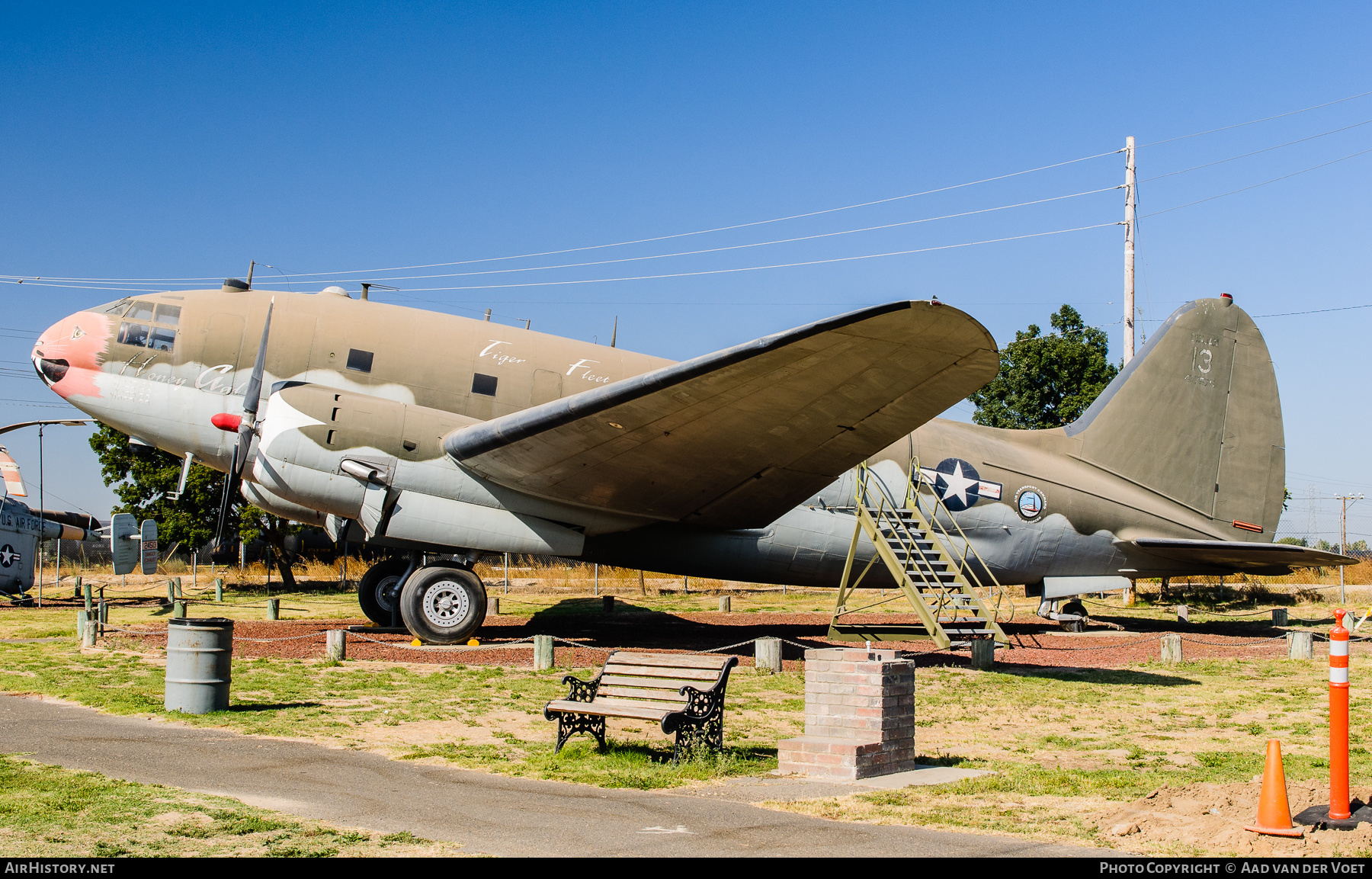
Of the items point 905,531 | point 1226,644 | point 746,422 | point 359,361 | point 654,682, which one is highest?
point 359,361

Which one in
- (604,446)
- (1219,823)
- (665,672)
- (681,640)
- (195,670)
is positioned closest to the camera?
(1219,823)

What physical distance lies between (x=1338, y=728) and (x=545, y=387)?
42.9 ft

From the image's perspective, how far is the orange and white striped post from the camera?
5.73 m

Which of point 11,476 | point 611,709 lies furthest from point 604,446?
point 11,476

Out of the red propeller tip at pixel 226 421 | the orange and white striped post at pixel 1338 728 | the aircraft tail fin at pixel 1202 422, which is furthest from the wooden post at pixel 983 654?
the red propeller tip at pixel 226 421

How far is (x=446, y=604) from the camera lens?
625 inches

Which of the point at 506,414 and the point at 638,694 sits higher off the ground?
the point at 506,414

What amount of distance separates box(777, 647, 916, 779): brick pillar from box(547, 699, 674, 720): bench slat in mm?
1013

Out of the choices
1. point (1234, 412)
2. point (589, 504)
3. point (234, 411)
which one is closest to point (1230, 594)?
point (1234, 412)

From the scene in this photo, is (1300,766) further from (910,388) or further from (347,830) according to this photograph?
(347,830)

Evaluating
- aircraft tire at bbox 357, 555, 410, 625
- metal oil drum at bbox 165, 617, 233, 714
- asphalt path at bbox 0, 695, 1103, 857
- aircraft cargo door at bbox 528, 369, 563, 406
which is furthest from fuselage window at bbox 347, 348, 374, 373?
asphalt path at bbox 0, 695, 1103, 857

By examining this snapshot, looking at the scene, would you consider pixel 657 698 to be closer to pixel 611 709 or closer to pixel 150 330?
pixel 611 709

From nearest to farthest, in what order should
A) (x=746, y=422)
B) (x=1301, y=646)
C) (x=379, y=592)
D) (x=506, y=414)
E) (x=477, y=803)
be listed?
(x=477, y=803)
(x=746, y=422)
(x=1301, y=646)
(x=506, y=414)
(x=379, y=592)

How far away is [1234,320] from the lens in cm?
2120
